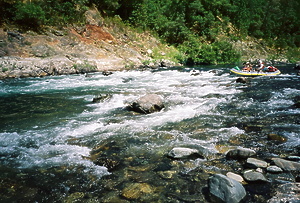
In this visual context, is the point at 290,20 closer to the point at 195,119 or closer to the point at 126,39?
the point at 126,39

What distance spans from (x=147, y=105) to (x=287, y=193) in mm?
4850

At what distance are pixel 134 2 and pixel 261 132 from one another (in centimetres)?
3094

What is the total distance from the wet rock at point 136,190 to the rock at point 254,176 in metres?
1.48

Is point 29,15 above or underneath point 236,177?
above

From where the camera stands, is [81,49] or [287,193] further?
[81,49]

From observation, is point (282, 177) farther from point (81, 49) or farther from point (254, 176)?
point (81, 49)

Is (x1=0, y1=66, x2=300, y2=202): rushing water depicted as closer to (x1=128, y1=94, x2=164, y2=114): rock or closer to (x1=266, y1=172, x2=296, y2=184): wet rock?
(x1=128, y1=94, x2=164, y2=114): rock

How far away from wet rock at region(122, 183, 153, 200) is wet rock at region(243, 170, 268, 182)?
4.83ft

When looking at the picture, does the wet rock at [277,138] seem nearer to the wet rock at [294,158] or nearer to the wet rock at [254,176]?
the wet rock at [294,158]

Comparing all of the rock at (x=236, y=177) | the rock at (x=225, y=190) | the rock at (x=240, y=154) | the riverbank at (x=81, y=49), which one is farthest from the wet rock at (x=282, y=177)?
the riverbank at (x=81, y=49)

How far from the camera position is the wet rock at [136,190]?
9.21 feet

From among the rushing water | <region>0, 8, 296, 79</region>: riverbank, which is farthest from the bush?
the rushing water

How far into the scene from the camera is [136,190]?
2939mm

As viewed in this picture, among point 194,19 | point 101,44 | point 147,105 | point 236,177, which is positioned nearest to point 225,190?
point 236,177
